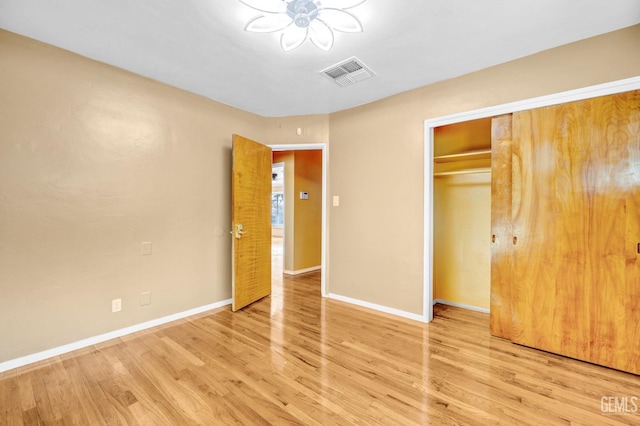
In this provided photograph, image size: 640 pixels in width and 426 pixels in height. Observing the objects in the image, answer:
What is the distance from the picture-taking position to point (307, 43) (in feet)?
7.46

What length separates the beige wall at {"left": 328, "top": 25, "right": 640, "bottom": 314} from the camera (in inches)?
89.0

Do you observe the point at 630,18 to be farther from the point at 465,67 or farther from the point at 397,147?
the point at 397,147

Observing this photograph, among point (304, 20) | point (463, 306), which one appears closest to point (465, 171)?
point (463, 306)

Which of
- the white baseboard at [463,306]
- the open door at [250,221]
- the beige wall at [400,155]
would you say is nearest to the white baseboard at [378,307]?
the beige wall at [400,155]

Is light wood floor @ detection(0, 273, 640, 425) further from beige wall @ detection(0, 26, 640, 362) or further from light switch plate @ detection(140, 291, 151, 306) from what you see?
beige wall @ detection(0, 26, 640, 362)

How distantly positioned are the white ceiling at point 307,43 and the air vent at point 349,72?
7 cm

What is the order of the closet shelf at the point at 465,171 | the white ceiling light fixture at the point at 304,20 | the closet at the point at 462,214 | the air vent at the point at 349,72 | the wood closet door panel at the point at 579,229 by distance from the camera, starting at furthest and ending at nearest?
1. the closet at the point at 462,214
2. the closet shelf at the point at 465,171
3. the air vent at the point at 349,72
4. the wood closet door panel at the point at 579,229
5. the white ceiling light fixture at the point at 304,20

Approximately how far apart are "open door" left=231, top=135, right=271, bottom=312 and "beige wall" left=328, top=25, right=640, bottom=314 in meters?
0.93

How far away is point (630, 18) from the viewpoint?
1994 millimetres

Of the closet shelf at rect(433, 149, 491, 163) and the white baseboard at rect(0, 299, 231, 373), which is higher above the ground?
the closet shelf at rect(433, 149, 491, 163)

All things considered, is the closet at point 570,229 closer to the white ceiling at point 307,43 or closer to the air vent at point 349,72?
the white ceiling at point 307,43

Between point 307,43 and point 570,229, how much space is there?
2.68 meters

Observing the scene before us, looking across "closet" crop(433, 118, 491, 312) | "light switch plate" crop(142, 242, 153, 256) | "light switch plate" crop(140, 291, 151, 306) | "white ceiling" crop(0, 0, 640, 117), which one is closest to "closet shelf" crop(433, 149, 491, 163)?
"closet" crop(433, 118, 491, 312)

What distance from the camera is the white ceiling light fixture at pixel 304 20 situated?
182 centimetres
